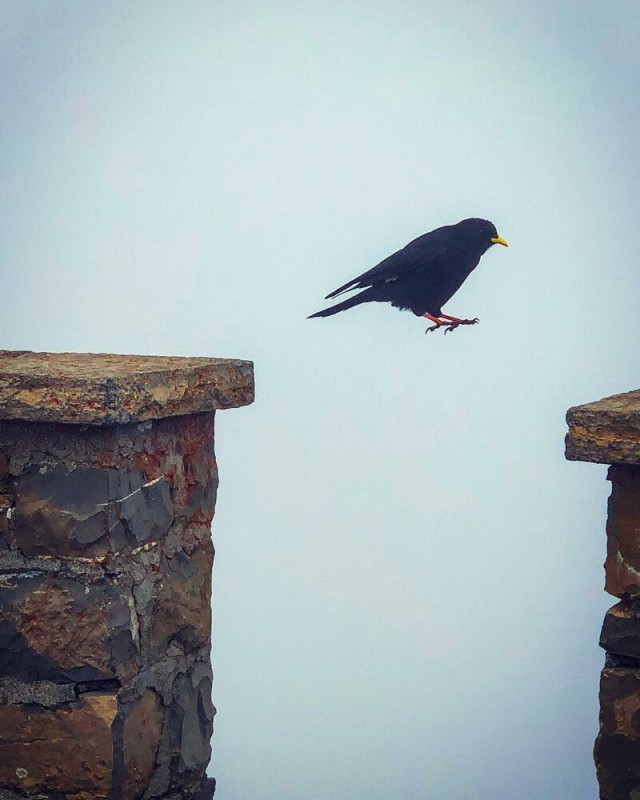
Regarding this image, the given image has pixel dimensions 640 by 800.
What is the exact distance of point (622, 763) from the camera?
2.57 meters

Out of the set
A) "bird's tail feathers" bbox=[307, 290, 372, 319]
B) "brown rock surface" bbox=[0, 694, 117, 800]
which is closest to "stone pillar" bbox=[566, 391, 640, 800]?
"brown rock surface" bbox=[0, 694, 117, 800]

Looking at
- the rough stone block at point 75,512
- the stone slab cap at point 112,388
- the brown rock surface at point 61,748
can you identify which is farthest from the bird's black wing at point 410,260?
the brown rock surface at point 61,748

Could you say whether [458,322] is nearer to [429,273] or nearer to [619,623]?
[429,273]

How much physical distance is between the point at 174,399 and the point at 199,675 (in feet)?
2.39

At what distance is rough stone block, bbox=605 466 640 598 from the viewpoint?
2520 millimetres

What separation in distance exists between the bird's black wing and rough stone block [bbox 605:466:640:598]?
1.38m

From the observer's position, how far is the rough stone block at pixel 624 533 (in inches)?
99.2

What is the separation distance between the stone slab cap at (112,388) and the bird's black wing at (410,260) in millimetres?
921

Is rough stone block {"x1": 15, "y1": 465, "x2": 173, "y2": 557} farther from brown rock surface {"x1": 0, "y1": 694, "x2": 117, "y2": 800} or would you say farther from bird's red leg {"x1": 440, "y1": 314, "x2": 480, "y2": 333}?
bird's red leg {"x1": 440, "y1": 314, "x2": 480, "y2": 333}

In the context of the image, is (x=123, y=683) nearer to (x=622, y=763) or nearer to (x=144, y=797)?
(x=144, y=797)

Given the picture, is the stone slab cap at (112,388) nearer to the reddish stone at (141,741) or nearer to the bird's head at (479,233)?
the reddish stone at (141,741)

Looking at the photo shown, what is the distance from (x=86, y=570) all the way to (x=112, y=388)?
1.33ft

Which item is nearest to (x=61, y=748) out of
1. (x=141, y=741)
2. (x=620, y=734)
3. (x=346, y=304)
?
(x=141, y=741)

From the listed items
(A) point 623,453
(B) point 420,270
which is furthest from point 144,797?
(B) point 420,270
